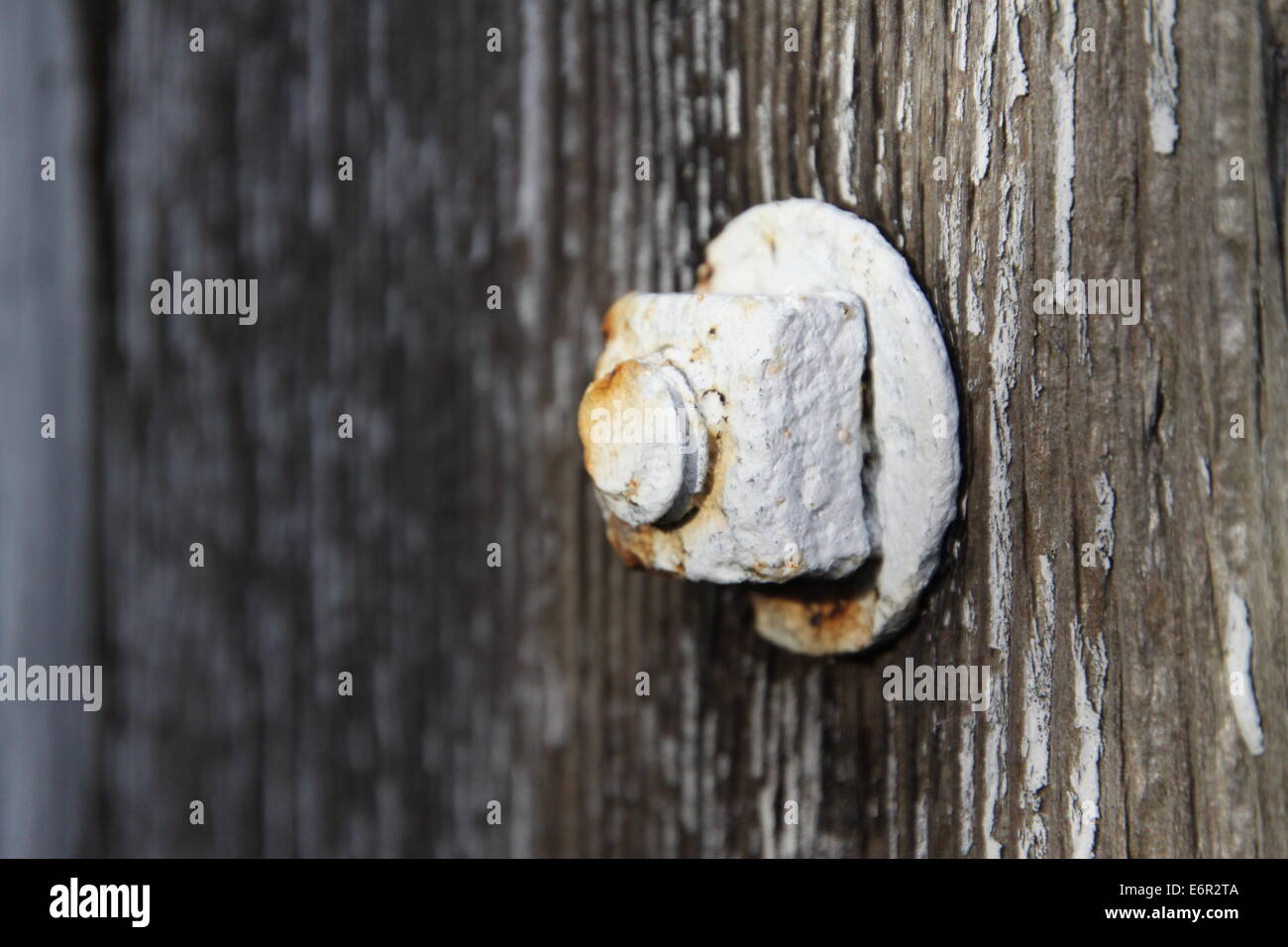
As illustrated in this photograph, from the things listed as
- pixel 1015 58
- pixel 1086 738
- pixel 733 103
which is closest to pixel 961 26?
pixel 1015 58

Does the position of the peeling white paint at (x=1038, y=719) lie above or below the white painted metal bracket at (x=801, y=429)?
below

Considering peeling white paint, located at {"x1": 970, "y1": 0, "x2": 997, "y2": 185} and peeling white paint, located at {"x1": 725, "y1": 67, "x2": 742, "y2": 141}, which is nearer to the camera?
peeling white paint, located at {"x1": 970, "y1": 0, "x2": 997, "y2": 185}

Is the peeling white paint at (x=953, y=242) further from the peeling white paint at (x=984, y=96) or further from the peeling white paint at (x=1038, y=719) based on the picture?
the peeling white paint at (x=1038, y=719)

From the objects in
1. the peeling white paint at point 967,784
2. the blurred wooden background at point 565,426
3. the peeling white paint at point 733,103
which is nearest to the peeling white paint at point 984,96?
the blurred wooden background at point 565,426

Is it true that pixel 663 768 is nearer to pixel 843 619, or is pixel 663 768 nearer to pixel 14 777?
pixel 843 619

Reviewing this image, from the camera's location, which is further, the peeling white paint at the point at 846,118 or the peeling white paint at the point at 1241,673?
the peeling white paint at the point at 846,118

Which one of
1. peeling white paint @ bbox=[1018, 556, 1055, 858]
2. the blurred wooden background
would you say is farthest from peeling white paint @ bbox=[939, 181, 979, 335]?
peeling white paint @ bbox=[1018, 556, 1055, 858]

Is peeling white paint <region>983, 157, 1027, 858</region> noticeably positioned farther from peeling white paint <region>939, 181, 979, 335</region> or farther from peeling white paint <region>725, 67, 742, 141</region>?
peeling white paint <region>725, 67, 742, 141</region>

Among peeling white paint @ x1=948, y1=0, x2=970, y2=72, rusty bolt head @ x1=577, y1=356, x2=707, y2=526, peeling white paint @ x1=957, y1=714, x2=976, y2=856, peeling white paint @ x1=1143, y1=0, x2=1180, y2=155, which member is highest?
peeling white paint @ x1=948, y1=0, x2=970, y2=72

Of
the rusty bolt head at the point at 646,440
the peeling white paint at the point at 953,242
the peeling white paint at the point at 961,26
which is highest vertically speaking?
the peeling white paint at the point at 961,26
